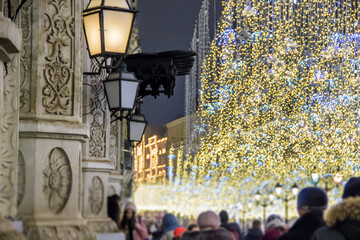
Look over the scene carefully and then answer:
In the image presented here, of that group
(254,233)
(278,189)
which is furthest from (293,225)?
(254,233)

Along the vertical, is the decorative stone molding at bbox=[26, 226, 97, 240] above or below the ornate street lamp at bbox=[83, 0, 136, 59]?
below

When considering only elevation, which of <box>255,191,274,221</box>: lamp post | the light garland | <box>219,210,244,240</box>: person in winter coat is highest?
the light garland

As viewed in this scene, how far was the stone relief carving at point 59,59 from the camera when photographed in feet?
22.2

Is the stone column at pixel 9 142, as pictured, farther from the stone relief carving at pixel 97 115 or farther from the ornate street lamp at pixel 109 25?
the stone relief carving at pixel 97 115

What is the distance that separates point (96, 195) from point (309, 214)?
228 inches

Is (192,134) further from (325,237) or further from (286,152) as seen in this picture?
(325,237)

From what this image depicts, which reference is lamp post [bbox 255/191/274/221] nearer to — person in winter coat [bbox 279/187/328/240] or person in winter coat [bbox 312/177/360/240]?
person in winter coat [bbox 279/187/328/240]

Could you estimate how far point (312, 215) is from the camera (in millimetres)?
5512

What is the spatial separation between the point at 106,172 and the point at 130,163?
1456 centimetres

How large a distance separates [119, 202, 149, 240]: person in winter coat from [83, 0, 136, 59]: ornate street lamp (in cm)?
266

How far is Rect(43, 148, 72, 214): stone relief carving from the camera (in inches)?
261

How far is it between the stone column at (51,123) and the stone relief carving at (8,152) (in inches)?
65.1

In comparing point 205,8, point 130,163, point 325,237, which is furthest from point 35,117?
point 205,8

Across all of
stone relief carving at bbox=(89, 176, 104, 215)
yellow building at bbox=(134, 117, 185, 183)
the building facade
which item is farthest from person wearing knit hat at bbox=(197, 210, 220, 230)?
yellow building at bbox=(134, 117, 185, 183)
